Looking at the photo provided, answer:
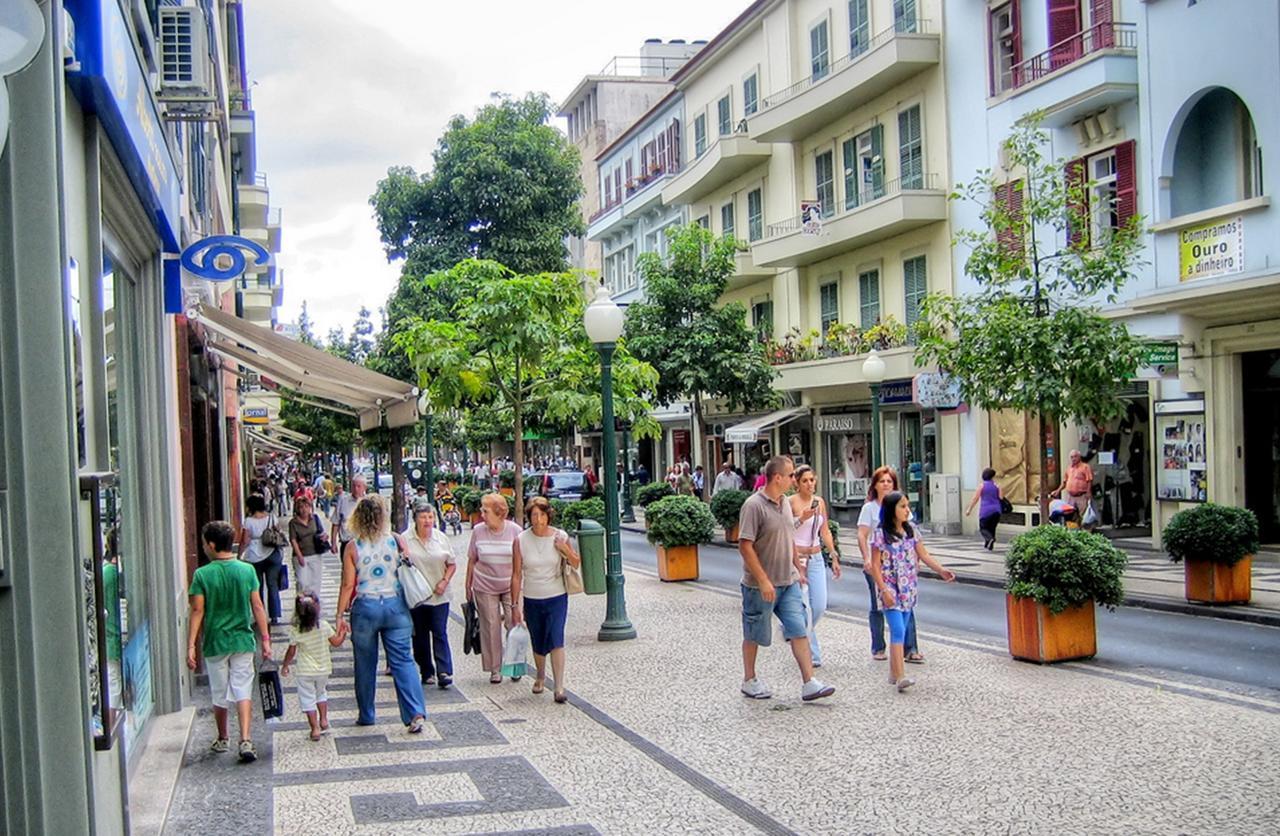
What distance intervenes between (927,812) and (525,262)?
3651cm

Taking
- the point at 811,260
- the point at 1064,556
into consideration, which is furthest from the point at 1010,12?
the point at 1064,556

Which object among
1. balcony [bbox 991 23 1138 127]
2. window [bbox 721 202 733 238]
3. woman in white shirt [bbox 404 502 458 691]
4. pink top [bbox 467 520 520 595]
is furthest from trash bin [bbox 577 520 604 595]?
window [bbox 721 202 733 238]

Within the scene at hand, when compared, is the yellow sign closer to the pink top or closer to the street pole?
the street pole

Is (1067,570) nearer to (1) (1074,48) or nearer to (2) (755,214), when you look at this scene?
(1) (1074,48)

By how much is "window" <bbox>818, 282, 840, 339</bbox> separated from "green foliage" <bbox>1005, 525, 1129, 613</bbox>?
2167 centimetres

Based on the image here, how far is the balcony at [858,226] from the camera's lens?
2756cm

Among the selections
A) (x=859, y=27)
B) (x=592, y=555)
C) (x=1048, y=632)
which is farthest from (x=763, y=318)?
(x=1048, y=632)

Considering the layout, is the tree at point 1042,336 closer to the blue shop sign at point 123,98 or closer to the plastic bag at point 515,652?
the plastic bag at point 515,652

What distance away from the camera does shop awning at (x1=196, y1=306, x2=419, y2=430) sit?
1334cm

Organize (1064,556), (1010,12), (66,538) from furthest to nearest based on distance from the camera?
(1010,12) < (1064,556) < (66,538)

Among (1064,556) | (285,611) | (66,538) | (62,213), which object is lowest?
(285,611)

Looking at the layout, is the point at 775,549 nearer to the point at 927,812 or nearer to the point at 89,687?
the point at 927,812

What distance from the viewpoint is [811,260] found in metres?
33.6

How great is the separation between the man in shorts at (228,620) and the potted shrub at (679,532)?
1092 cm
